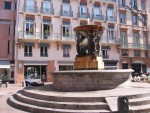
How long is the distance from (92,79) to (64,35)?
2525 centimetres

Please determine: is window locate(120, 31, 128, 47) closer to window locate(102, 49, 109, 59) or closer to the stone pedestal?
window locate(102, 49, 109, 59)

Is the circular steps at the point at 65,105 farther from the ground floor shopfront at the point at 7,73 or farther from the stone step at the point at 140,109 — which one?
the ground floor shopfront at the point at 7,73

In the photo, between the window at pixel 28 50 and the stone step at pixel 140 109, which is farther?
the window at pixel 28 50

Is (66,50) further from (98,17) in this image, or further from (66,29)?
(98,17)

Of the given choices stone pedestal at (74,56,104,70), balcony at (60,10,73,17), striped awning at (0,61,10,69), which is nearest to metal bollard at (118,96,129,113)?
stone pedestal at (74,56,104,70)

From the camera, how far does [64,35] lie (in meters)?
35.1

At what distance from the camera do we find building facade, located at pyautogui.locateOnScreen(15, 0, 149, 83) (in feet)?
108

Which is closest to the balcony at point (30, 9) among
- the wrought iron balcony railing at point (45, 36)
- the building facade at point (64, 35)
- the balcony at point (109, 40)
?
the building facade at point (64, 35)

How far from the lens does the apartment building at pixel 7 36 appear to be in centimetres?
3361

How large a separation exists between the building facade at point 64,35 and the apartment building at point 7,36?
203 centimetres

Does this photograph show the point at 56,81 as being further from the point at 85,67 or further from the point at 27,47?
the point at 27,47

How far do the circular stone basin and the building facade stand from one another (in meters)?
22.6

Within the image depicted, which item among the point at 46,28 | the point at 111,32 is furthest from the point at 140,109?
the point at 111,32

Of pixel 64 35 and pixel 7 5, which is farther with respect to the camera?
pixel 64 35
